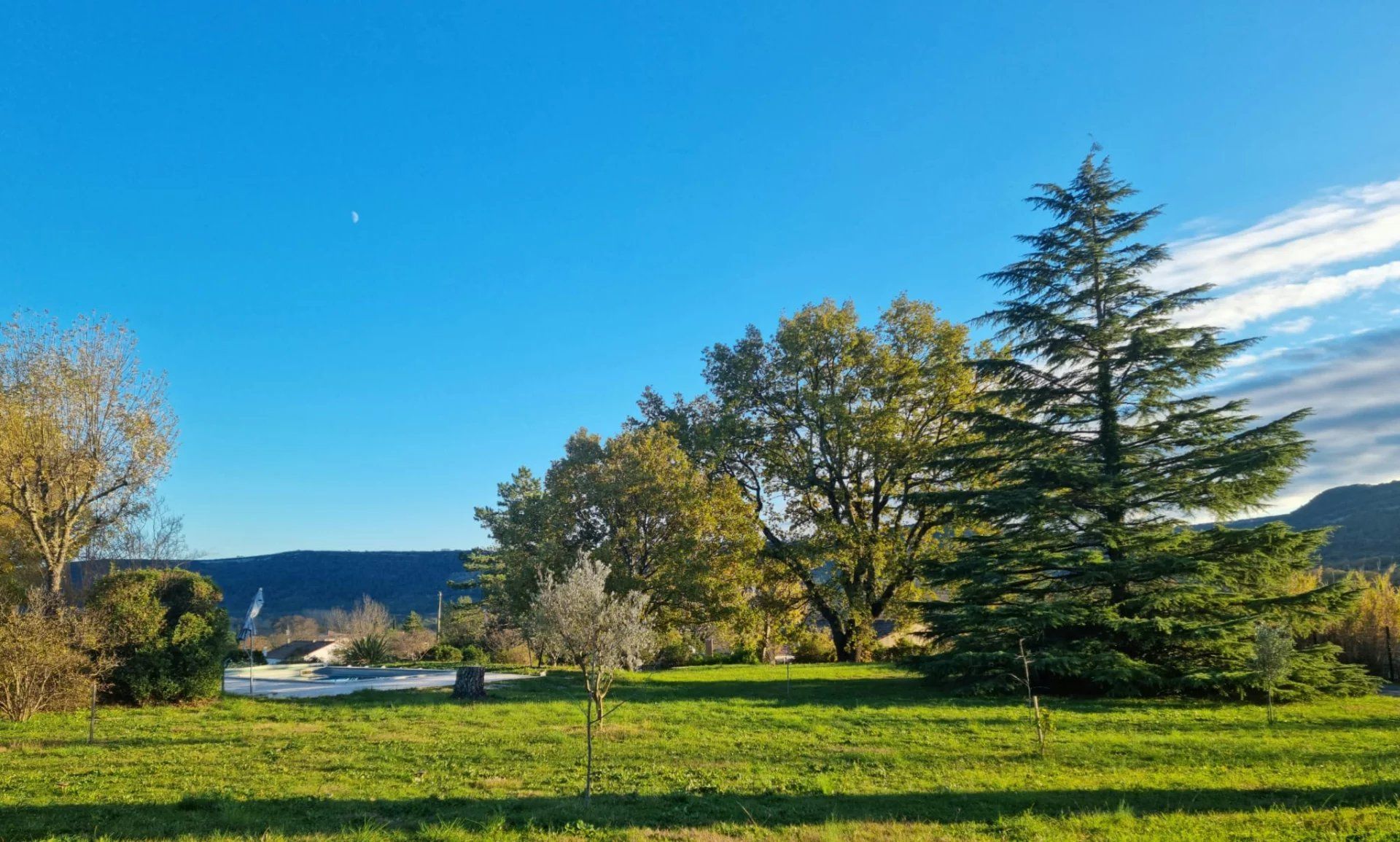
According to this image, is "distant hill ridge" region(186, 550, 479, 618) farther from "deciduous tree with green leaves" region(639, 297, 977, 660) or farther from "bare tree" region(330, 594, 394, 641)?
"deciduous tree with green leaves" region(639, 297, 977, 660)

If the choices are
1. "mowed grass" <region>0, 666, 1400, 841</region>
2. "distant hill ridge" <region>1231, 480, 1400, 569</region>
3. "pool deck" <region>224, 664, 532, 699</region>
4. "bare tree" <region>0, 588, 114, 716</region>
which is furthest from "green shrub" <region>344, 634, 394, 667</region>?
"distant hill ridge" <region>1231, 480, 1400, 569</region>

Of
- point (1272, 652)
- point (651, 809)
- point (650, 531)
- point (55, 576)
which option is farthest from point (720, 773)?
point (55, 576)

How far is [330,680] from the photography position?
90.7 ft

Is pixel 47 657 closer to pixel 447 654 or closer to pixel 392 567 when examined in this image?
pixel 447 654

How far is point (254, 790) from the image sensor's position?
880 cm

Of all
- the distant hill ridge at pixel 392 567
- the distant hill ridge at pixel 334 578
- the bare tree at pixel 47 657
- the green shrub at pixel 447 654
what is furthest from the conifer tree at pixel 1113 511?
the distant hill ridge at pixel 334 578

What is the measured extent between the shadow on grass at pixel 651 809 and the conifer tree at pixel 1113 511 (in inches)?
373

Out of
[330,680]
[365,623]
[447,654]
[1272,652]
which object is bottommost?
[447,654]

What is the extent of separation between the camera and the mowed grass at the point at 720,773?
7.23m

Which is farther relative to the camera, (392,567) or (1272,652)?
(392,567)

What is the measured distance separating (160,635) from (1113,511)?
2446 cm

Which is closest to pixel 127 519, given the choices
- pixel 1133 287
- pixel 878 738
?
pixel 878 738

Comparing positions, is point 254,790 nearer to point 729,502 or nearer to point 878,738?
point 878,738

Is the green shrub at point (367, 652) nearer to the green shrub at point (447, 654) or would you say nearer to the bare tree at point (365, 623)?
the green shrub at point (447, 654)
